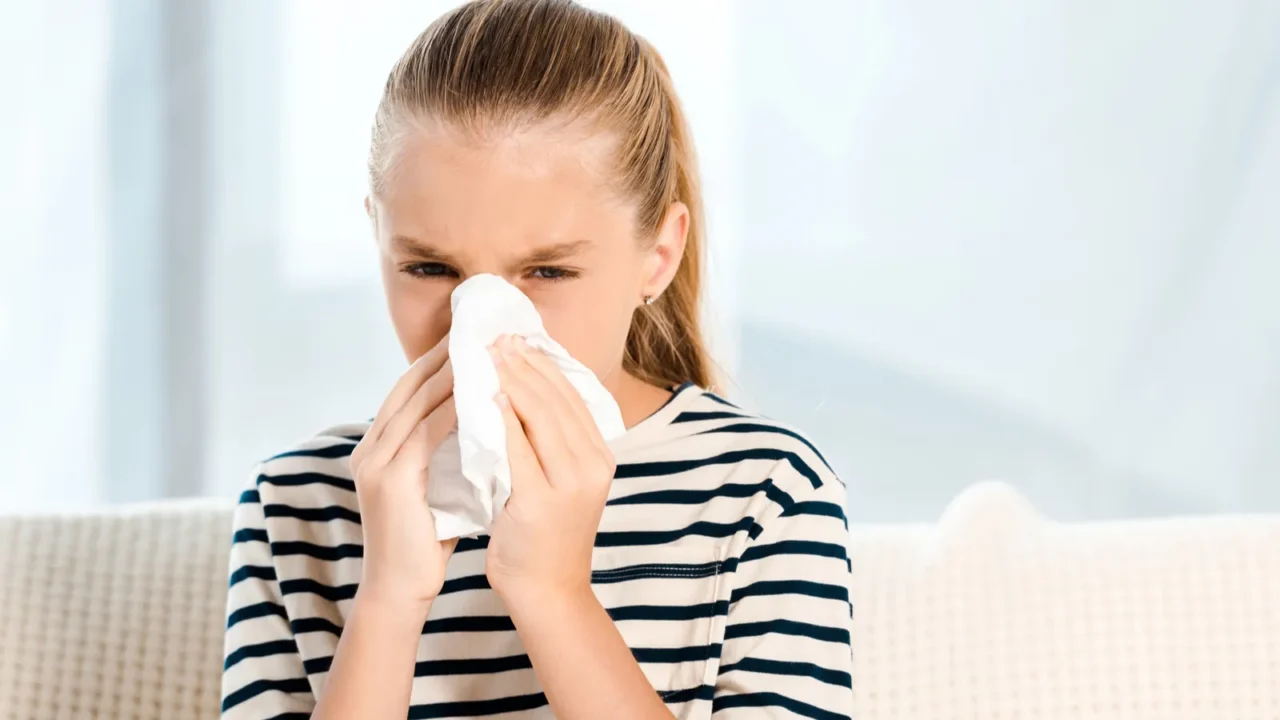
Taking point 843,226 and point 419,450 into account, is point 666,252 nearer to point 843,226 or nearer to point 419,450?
point 419,450

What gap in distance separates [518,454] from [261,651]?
0.37 metres

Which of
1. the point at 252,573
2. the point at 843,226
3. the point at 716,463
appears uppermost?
the point at 843,226

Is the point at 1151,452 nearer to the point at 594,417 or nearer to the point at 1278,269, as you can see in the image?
the point at 1278,269

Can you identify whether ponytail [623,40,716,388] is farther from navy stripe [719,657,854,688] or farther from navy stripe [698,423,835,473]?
navy stripe [719,657,854,688]

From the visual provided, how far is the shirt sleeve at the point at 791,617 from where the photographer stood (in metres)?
0.92

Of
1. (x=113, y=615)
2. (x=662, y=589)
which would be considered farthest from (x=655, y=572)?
(x=113, y=615)

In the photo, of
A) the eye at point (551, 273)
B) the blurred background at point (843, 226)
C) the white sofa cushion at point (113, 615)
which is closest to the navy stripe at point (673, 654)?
the eye at point (551, 273)

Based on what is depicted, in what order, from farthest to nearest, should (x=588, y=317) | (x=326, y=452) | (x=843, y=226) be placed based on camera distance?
(x=843, y=226) → (x=326, y=452) → (x=588, y=317)

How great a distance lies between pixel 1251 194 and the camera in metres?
Result: 1.55

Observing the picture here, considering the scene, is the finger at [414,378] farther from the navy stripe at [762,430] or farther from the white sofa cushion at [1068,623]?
the white sofa cushion at [1068,623]

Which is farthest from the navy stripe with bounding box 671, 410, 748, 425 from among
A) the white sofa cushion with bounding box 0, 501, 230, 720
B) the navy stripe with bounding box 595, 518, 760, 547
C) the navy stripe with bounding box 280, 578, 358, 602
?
the white sofa cushion with bounding box 0, 501, 230, 720

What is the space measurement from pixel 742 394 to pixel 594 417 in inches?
28.7

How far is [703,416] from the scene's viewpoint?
1066 millimetres

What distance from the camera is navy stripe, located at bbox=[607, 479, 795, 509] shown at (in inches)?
39.4
